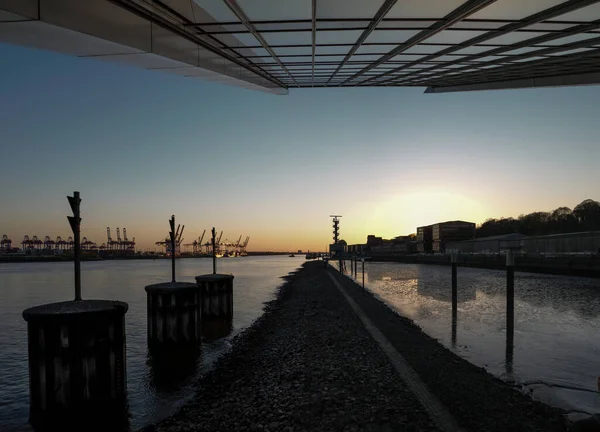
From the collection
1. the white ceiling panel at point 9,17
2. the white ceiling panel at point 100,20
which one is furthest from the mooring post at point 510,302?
the white ceiling panel at point 9,17

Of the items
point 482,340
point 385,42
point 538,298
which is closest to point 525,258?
point 538,298

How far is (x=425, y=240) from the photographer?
567ft

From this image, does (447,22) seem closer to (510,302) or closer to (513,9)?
(513,9)

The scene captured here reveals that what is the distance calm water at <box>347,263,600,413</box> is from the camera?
32.3ft

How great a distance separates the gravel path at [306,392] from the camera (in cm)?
638

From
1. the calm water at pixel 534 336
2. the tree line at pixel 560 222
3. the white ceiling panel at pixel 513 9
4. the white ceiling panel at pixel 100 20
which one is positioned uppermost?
the white ceiling panel at pixel 513 9

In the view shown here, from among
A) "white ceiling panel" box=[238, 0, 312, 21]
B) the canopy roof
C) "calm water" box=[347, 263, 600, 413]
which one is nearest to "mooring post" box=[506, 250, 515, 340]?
"calm water" box=[347, 263, 600, 413]

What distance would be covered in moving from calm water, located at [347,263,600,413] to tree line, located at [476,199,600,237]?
10015 centimetres

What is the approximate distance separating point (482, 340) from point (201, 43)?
14206 millimetres

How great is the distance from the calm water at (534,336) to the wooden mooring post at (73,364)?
9122 mm

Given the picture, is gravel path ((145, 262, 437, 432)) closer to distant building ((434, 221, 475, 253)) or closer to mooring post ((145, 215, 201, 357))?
mooring post ((145, 215, 201, 357))

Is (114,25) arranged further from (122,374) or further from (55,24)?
(122,374)

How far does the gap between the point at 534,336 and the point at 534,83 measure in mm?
10685

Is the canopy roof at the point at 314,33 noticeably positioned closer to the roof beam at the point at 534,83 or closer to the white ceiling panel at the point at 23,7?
the white ceiling panel at the point at 23,7
